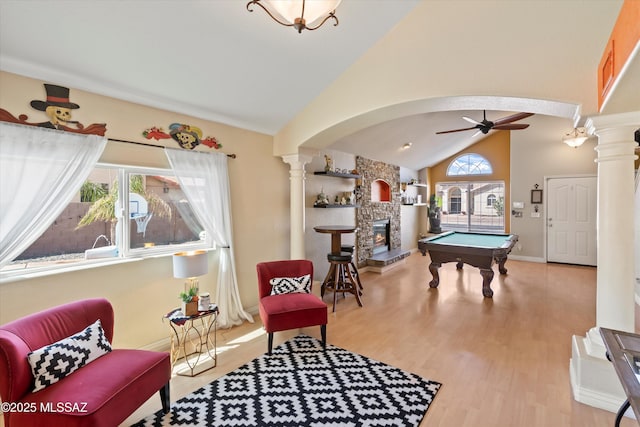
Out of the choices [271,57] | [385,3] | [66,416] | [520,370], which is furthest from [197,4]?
[520,370]

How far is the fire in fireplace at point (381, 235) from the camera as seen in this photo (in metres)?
6.95

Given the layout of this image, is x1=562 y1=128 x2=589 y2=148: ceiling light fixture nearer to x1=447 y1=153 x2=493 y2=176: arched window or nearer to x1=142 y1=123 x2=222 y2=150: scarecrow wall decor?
x1=447 y1=153 x2=493 y2=176: arched window

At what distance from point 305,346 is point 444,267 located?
4.78 metres

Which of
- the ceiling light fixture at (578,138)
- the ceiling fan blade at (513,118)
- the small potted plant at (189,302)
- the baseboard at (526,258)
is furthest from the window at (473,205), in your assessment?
the small potted plant at (189,302)

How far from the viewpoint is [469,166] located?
8.86 meters

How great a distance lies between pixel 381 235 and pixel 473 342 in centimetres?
415

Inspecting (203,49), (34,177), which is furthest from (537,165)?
(34,177)

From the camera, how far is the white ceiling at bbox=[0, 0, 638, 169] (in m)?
2.04

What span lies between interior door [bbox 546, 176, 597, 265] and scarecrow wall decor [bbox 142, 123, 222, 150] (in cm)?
797

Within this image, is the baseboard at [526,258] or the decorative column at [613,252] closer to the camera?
the decorative column at [613,252]

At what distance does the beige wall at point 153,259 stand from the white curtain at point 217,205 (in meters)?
0.14

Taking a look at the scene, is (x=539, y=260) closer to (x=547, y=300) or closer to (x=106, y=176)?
(x=547, y=300)

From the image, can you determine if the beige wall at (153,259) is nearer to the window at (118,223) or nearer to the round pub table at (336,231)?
the window at (118,223)

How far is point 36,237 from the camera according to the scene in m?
2.24
